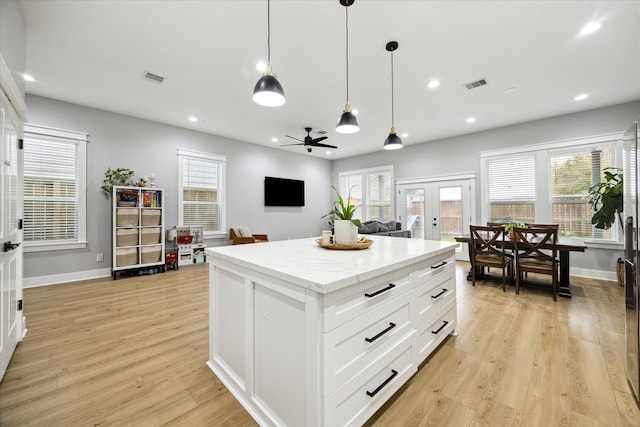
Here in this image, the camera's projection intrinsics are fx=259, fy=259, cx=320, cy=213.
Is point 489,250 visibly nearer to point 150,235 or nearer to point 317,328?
point 317,328

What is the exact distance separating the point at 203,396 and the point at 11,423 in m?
0.96

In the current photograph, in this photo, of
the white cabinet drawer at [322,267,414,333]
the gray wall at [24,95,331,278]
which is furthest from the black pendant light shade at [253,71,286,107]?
the gray wall at [24,95,331,278]

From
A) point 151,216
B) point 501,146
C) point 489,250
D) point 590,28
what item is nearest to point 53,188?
point 151,216

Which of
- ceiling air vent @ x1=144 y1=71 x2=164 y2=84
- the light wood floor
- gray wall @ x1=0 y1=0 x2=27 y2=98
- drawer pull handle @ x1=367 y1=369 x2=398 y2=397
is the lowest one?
the light wood floor

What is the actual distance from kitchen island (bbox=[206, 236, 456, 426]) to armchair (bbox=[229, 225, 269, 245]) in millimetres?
3997

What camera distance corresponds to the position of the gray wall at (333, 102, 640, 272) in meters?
4.35

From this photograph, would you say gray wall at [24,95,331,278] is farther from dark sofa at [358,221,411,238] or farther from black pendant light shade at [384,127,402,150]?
black pendant light shade at [384,127,402,150]

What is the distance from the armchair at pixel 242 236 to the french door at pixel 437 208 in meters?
3.80

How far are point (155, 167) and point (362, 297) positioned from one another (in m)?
5.34

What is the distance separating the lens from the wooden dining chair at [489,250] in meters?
3.76

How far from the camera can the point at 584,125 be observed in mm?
4570

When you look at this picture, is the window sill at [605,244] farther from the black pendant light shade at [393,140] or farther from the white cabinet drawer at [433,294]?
the black pendant light shade at [393,140]

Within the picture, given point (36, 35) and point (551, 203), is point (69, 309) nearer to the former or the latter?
point (36, 35)

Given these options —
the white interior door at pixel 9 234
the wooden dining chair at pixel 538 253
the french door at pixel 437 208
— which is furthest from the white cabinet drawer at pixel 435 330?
the french door at pixel 437 208
